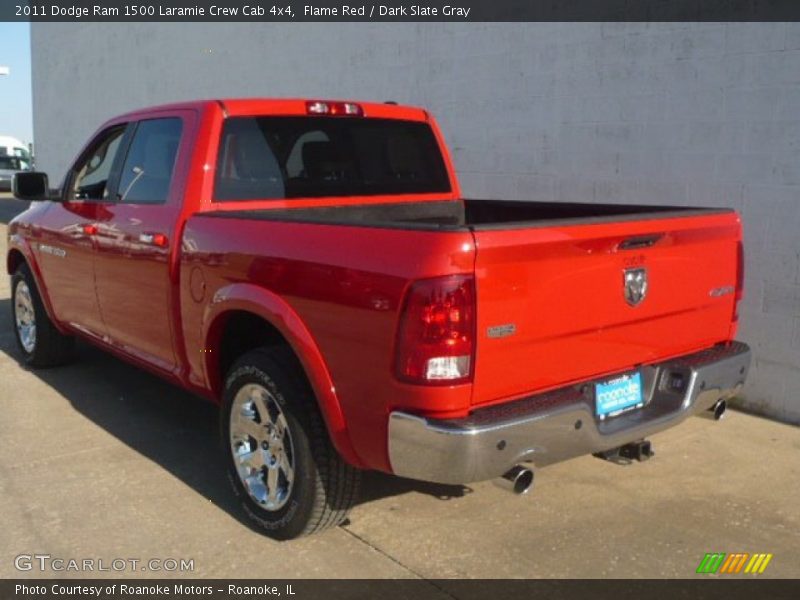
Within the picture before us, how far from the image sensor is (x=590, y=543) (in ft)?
12.0

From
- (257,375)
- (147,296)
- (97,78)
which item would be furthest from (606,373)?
(97,78)

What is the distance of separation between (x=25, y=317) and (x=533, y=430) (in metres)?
4.91

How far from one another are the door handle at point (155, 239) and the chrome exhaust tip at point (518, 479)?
2082mm

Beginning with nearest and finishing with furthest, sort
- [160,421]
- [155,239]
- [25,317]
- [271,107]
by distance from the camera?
[155,239], [271,107], [160,421], [25,317]

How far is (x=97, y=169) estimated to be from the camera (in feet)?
17.7

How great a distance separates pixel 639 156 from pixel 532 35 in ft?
4.81

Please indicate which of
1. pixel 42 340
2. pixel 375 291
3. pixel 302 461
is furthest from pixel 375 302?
pixel 42 340

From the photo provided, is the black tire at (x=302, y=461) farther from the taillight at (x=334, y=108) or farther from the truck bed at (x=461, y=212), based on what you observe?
the taillight at (x=334, y=108)

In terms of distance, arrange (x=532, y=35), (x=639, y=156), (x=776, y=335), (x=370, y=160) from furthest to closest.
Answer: (x=532, y=35) → (x=639, y=156) → (x=776, y=335) → (x=370, y=160)

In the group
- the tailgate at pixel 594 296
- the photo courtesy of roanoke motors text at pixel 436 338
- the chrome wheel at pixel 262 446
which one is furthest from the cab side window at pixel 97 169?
the tailgate at pixel 594 296

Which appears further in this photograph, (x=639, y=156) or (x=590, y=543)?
(x=639, y=156)

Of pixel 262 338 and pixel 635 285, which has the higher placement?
pixel 635 285
